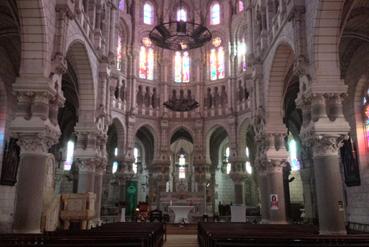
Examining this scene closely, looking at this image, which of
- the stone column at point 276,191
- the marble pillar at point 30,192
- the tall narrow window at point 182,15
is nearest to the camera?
the marble pillar at point 30,192

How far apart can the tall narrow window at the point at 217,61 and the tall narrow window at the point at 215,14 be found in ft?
7.11

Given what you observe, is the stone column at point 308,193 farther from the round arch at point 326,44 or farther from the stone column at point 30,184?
the stone column at point 30,184

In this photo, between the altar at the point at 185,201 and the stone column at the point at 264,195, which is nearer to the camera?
the stone column at the point at 264,195

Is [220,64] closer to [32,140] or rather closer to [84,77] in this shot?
[84,77]

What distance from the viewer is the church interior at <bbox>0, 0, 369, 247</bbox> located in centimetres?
1393

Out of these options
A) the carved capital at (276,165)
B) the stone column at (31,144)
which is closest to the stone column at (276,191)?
the carved capital at (276,165)

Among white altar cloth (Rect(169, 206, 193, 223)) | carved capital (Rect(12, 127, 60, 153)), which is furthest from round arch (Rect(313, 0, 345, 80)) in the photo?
white altar cloth (Rect(169, 206, 193, 223))

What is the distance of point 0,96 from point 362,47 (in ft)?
71.9

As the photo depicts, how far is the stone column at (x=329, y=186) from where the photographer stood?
1383 centimetres

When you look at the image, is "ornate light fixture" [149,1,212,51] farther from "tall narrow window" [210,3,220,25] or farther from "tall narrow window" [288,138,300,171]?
"tall narrow window" [288,138,300,171]

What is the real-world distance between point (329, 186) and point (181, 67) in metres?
30.7

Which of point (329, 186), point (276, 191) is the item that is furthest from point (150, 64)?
point (329, 186)

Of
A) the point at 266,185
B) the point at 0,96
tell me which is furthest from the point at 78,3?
the point at 266,185

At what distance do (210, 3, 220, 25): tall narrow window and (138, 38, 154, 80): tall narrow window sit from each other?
7.69 metres
